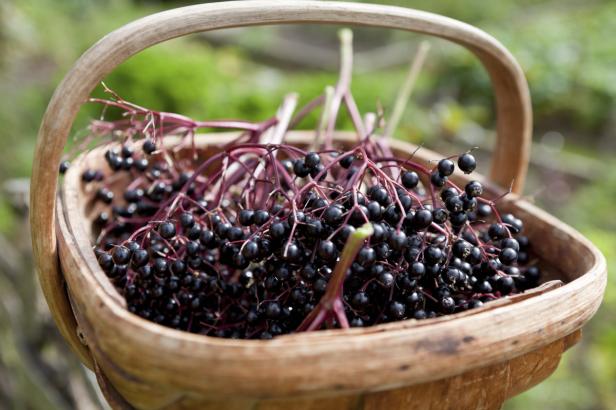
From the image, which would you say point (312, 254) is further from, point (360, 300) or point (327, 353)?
point (327, 353)

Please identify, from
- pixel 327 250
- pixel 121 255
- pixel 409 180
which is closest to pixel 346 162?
pixel 409 180

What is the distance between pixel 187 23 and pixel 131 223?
39 centimetres

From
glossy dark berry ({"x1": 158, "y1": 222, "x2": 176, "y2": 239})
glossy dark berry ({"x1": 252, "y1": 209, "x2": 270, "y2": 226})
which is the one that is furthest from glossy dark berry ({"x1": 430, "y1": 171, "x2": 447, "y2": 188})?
glossy dark berry ({"x1": 158, "y1": 222, "x2": 176, "y2": 239})

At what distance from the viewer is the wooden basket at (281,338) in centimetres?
50

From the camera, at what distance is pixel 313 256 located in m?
0.65

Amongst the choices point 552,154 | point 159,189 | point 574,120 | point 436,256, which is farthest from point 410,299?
point 574,120

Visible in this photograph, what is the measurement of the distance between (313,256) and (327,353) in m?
0.17

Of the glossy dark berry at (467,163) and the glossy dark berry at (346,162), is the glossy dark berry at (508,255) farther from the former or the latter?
the glossy dark berry at (346,162)

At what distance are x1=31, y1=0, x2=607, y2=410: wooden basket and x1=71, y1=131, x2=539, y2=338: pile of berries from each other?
0.24 ft

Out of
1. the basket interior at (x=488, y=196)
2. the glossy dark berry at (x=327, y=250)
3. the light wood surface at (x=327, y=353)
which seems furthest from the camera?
the basket interior at (x=488, y=196)

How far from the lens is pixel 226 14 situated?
68 centimetres

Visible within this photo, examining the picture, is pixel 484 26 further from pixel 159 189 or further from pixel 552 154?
pixel 159 189

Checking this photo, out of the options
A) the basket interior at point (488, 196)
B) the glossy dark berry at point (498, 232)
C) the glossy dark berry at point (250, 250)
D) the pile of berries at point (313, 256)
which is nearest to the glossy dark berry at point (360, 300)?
the pile of berries at point (313, 256)

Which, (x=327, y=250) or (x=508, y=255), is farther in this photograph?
(x=508, y=255)
